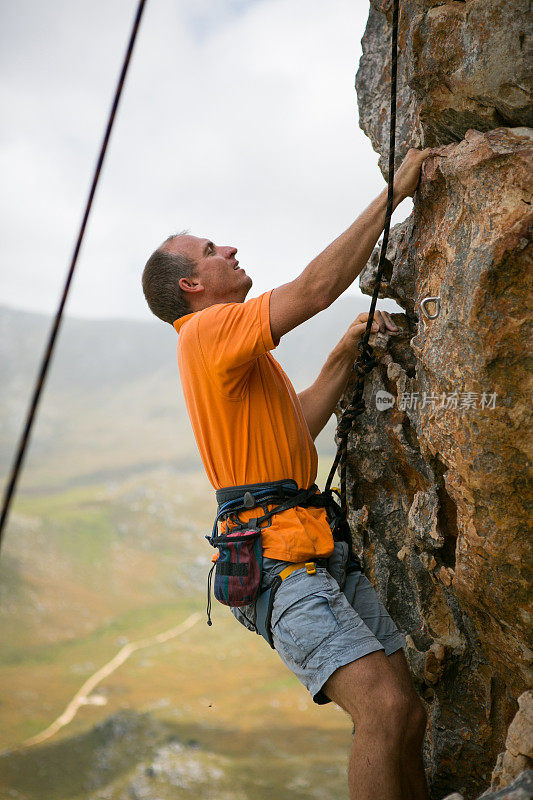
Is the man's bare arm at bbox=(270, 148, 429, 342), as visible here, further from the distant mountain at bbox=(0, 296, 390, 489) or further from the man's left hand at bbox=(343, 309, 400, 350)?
the distant mountain at bbox=(0, 296, 390, 489)

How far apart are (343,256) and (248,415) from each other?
71cm

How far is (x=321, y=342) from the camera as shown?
58.6 feet

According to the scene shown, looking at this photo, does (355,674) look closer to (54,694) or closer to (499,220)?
(499,220)

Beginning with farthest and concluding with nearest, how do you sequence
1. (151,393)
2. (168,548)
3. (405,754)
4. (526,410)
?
1. (151,393)
2. (168,548)
3. (405,754)
4. (526,410)

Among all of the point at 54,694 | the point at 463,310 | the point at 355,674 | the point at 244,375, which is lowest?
the point at 54,694

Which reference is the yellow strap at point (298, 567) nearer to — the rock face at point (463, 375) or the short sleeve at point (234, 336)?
the rock face at point (463, 375)

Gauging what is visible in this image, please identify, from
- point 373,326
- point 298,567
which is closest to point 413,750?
point 298,567

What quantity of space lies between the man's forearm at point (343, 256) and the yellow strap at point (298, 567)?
→ 929 millimetres

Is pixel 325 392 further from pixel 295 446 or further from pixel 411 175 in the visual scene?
pixel 411 175

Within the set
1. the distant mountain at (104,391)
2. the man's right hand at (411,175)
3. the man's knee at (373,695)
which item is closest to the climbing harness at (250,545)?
the man's knee at (373,695)

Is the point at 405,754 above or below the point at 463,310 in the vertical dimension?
below

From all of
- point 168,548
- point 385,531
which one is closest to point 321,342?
point 168,548

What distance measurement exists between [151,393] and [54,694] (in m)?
12.3

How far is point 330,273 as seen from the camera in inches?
91.5
